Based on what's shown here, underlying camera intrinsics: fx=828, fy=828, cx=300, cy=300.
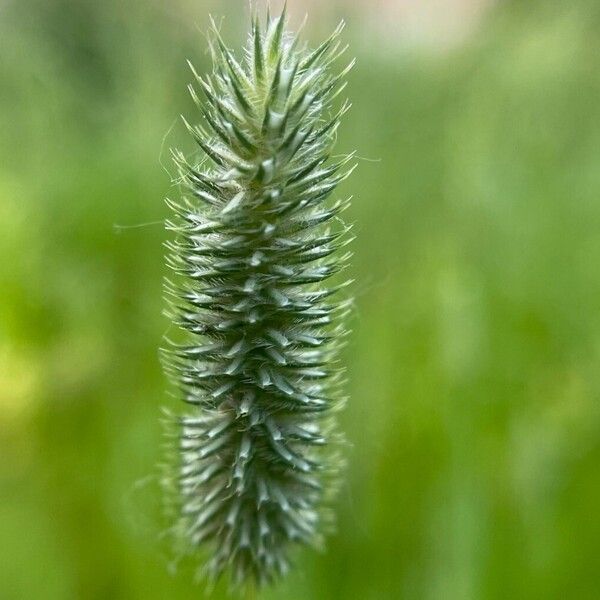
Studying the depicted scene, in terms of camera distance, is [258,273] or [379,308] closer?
[258,273]

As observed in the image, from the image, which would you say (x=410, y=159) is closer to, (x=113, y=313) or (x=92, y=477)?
(x=113, y=313)

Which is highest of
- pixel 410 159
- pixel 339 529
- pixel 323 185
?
pixel 410 159

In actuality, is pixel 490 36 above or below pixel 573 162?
above

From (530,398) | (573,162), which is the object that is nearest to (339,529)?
(530,398)

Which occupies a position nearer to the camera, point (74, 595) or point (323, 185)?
point (323, 185)

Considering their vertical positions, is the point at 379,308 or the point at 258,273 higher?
the point at 379,308
